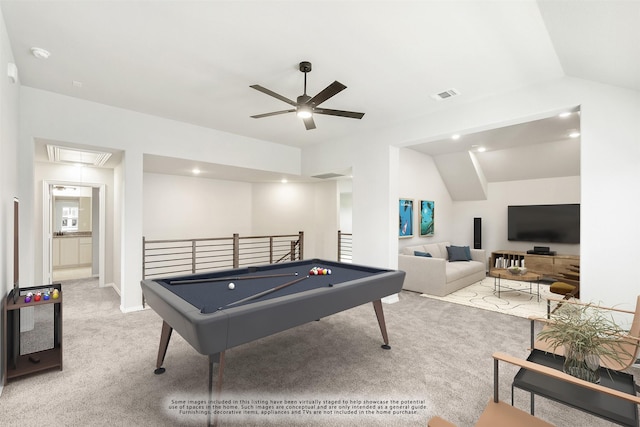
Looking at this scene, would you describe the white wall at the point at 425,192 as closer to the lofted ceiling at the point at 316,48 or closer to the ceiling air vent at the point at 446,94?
the ceiling air vent at the point at 446,94

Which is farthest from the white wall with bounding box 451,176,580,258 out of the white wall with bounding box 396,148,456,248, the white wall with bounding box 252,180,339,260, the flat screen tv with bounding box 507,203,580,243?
the white wall with bounding box 252,180,339,260

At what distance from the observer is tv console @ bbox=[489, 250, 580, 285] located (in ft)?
20.4

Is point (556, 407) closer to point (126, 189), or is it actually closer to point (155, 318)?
point (155, 318)

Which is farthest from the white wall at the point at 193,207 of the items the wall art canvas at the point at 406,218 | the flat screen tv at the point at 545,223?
the flat screen tv at the point at 545,223

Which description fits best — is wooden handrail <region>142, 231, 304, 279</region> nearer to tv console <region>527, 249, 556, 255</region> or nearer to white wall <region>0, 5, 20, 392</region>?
white wall <region>0, 5, 20, 392</region>

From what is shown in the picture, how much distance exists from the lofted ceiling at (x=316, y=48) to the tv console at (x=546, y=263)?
4295mm

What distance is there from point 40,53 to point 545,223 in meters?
8.80

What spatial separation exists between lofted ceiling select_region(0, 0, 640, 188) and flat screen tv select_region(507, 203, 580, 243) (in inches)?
177

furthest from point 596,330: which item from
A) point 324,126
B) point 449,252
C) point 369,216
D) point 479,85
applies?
point 449,252

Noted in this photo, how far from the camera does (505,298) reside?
5.18 meters

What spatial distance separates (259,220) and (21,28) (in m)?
5.89

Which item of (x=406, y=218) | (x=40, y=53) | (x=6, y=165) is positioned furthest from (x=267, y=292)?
(x=406, y=218)

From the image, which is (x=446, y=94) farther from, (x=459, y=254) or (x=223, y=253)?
(x=223, y=253)

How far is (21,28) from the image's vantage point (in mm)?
2467
